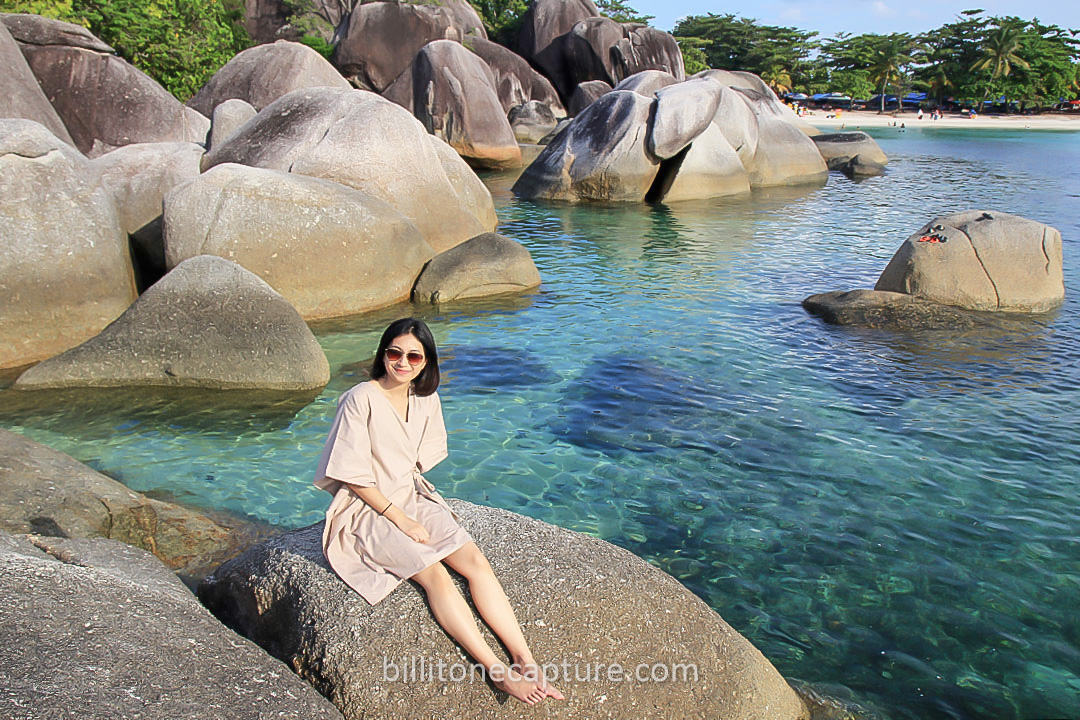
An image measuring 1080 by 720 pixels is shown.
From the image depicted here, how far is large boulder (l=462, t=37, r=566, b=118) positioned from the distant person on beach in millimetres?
32282

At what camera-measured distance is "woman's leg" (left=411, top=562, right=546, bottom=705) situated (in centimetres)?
285

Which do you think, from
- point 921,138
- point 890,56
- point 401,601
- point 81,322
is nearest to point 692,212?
point 81,322

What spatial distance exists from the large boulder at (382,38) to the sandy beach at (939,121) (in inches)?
1106

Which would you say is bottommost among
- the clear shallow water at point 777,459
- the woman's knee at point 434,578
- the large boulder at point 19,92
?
the clear shallow water at point 777,459

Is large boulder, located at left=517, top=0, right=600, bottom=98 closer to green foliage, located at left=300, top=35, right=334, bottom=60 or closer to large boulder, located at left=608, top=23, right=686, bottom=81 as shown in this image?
large boulder, located at left=608, top=23, right=686, bottom=81

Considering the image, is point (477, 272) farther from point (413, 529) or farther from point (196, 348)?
point (413, 529)

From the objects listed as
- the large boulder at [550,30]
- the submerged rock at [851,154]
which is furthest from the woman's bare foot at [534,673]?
the large boulder at [550,30]

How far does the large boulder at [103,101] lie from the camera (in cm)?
1431

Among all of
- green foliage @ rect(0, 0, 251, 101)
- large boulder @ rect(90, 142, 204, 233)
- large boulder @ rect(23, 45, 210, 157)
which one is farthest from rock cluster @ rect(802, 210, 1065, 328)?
green foliage @ rect(0, 0, 251, 101)

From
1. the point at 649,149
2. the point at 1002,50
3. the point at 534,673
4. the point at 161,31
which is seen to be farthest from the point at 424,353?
the point at 1002,50

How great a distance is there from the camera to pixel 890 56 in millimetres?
62312

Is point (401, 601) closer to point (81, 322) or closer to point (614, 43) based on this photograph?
point (81, 322)

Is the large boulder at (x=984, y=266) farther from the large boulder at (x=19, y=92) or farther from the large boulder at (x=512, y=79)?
the large boulder at (x=512, y=79)

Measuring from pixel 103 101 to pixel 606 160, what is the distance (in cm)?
968
